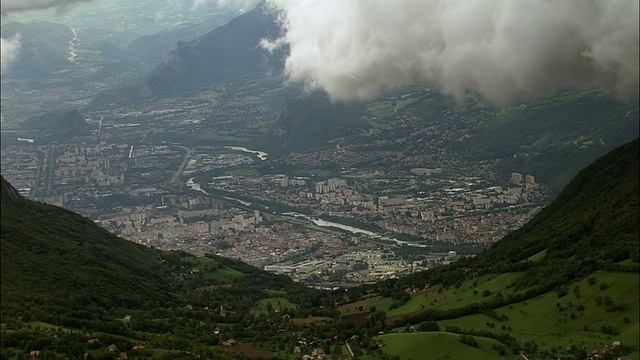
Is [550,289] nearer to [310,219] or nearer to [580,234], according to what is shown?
[580,234]

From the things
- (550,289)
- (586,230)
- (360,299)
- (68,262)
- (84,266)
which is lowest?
(550,289)

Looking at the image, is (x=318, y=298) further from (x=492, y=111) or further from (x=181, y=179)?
(x=181, y=179)

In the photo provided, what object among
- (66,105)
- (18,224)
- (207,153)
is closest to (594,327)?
(18,224)

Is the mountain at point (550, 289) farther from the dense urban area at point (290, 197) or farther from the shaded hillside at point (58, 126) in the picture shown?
the shaded hillside at point (58, 126)

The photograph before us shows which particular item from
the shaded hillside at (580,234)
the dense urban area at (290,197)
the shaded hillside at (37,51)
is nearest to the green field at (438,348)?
the shaded hillside at (580,234)

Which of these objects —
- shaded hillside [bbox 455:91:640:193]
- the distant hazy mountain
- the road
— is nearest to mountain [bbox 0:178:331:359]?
shaded hillside [bbox 455:91:640:193]

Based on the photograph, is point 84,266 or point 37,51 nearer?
point 84,266

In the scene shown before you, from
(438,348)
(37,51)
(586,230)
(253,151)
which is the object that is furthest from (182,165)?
(37,51)
